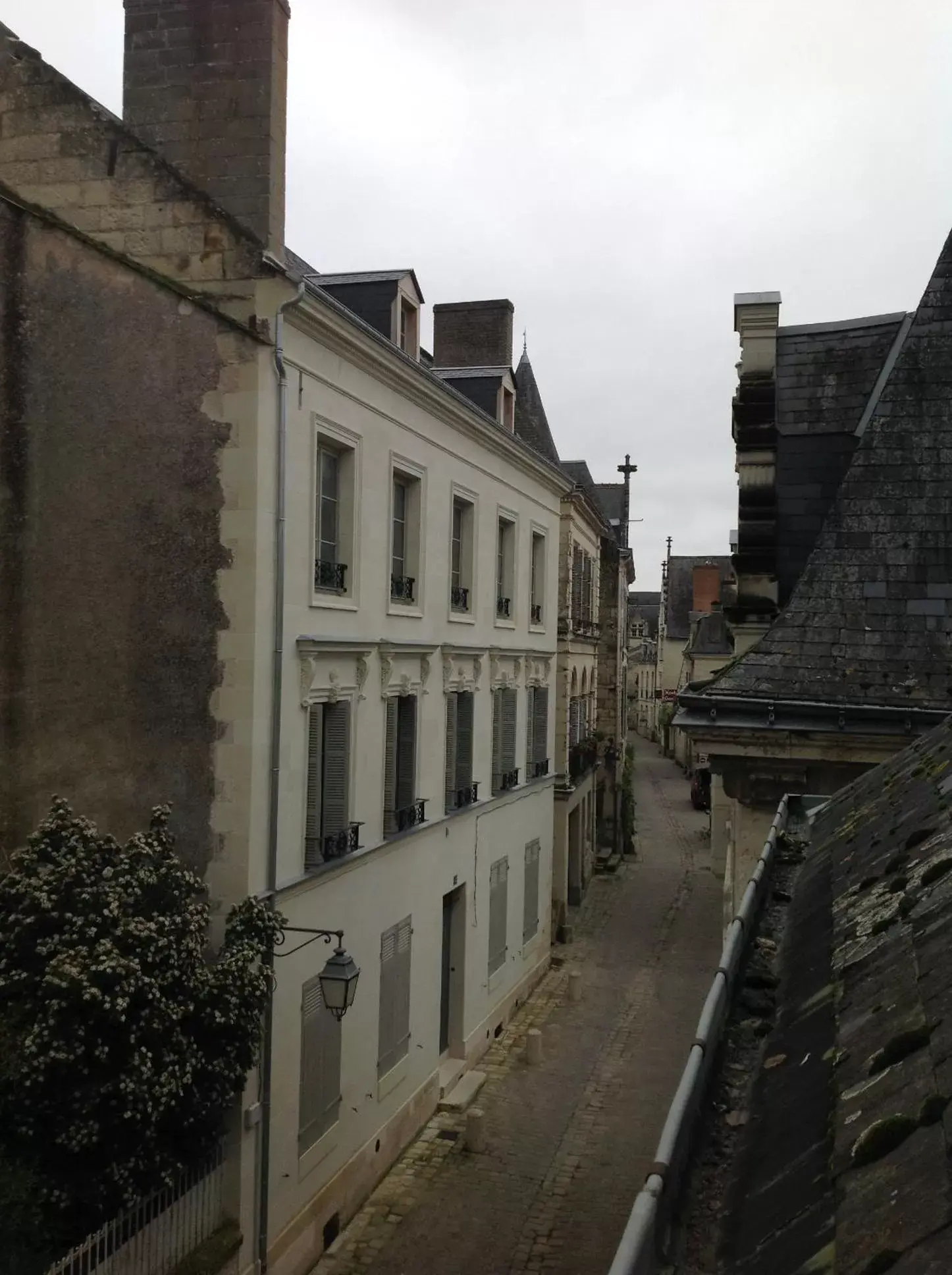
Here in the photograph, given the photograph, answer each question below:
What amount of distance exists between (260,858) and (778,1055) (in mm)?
7285

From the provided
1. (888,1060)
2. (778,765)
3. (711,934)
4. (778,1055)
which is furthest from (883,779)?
(711,934)

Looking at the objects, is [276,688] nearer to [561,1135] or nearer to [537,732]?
[561,1135]

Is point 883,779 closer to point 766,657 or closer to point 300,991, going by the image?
point 766,657

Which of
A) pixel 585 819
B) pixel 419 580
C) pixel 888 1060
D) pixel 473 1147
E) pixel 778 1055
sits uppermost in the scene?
pixel 419 580

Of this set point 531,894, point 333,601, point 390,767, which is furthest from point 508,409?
point 531,894

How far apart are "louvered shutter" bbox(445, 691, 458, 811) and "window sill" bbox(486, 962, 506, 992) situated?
376 centimetres

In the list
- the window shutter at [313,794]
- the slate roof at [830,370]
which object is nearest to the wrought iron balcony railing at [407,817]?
the window shutter at [313,794]

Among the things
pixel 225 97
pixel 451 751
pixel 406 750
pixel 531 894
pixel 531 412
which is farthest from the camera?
pixel 531 412

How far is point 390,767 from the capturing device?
44.5ft

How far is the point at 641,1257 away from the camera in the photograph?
2295mm

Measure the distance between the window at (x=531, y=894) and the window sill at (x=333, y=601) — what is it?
381 inches

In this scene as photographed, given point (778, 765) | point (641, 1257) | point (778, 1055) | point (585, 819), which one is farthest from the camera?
point (585, 819)

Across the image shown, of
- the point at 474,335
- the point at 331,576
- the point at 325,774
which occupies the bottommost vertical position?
the point at 325,774

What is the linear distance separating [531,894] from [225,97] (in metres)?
15.0
